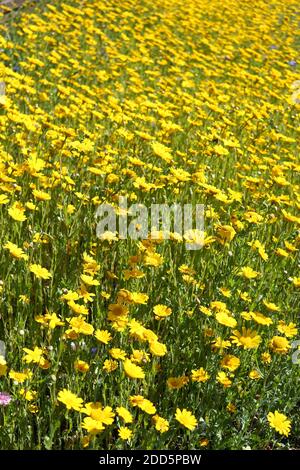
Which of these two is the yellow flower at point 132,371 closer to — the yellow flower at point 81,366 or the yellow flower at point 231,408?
the yellow flower at point 81,366

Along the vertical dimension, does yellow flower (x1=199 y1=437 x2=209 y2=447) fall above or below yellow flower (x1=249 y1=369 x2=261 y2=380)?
below

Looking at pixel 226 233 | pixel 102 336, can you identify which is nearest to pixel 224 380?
pixel 102 336

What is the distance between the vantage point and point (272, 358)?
9.33 feet

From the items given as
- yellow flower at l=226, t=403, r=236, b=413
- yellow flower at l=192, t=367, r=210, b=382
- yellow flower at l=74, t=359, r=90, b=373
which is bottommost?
yellow flower at l=226, t=403, r=236, b=413

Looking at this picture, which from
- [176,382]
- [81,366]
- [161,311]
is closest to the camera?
[81,366]

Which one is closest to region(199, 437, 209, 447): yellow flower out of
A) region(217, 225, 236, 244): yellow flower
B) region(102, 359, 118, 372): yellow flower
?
region(102, 359, 118, 372): yellow flower

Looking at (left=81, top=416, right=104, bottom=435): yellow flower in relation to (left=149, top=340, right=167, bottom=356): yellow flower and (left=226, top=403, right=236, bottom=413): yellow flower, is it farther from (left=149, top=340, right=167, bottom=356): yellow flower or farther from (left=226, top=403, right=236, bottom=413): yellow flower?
(left=226, top=403, right=236, bottom=413): yellow flower

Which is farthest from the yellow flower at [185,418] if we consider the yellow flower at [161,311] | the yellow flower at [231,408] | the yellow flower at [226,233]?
the yellow flower at [226,233]

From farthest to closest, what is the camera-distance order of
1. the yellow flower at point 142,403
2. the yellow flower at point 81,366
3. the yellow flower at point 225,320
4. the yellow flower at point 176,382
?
the yellow flower at point 225,320
the yellow flower at point 176,382
the yellow flower at point 81,366
the yellow flower at point 142,403

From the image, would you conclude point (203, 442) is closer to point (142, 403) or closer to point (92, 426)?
point (142, 403)

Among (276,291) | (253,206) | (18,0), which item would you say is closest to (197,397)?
(276,291)

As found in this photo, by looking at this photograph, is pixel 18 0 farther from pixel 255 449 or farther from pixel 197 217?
pixel 255 449

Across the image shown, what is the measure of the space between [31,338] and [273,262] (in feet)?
4.62

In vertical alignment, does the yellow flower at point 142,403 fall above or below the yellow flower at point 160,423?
above
